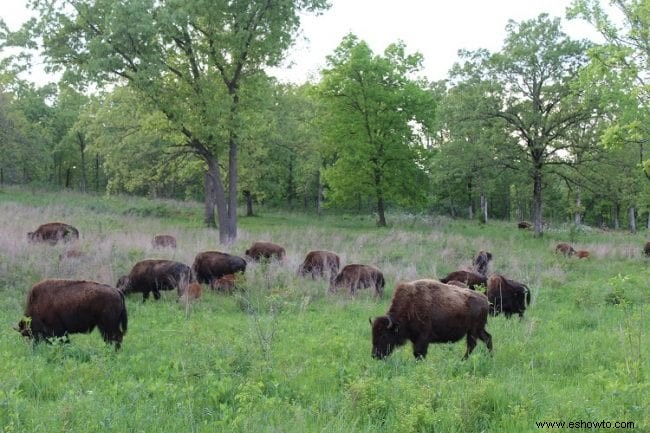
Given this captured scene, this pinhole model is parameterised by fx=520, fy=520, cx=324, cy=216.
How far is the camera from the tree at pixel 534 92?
27766mm

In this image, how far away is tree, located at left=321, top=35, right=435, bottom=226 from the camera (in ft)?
107

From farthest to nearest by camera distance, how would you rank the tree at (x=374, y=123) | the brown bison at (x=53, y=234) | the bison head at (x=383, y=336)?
the tree at (x=374, y=123) < the brown bison at (x=53, y=234) < the bison head at (x=383, y=336)

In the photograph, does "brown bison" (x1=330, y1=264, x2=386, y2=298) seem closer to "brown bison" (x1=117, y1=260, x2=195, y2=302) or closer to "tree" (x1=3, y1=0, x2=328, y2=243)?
"brown bison" (x1=117, y1=260, x2=195, y2=302)

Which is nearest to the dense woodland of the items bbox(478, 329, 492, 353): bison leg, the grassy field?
the grassy field

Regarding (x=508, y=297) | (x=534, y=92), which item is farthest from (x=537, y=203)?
(x=508, y=297)

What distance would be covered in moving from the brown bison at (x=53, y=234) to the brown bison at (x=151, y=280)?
6.02 m

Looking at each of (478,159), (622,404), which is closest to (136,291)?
(622,404)

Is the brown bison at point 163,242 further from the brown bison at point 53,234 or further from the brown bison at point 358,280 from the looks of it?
the brown bison at point 358,280

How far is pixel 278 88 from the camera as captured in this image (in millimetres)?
44219

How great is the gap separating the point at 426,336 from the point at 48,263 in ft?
35.5

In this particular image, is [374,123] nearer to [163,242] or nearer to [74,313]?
[163,242]

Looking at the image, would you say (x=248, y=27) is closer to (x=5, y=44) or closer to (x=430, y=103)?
(x=5, y=44)

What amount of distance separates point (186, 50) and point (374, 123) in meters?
14.7

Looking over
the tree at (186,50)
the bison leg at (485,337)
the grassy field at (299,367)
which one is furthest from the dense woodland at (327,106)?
the bison leg at (485,337)
